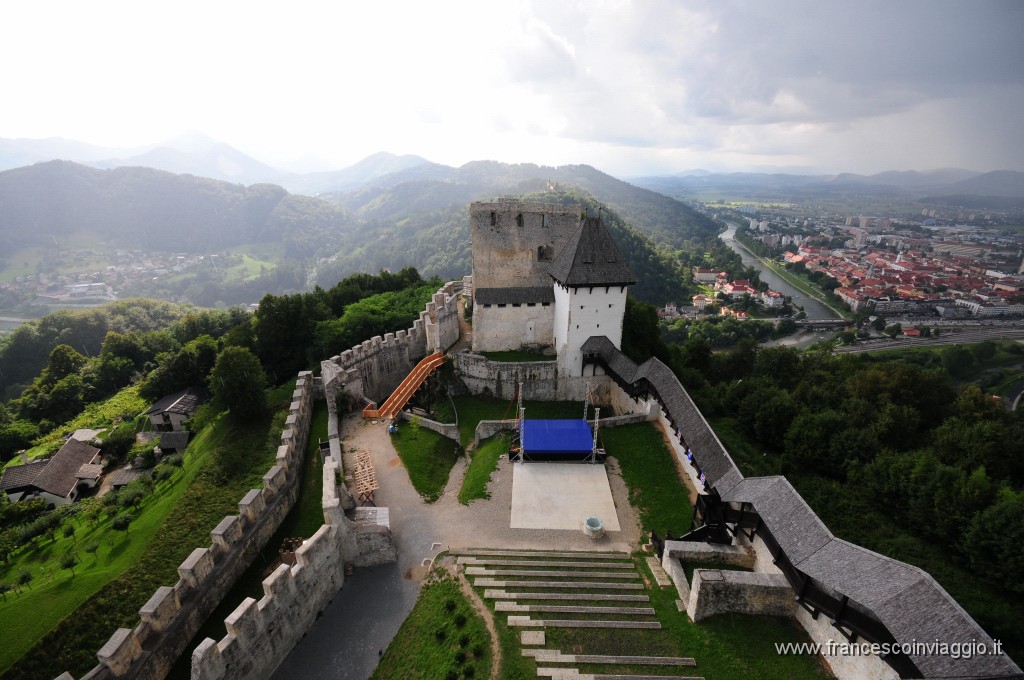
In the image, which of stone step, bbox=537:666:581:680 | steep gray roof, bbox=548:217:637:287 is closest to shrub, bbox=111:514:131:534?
stone step, bbox=537:666:581:680

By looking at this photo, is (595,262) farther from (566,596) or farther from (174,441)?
(174,441)

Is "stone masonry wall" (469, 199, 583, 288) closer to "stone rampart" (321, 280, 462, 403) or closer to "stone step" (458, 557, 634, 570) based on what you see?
"stone rampart" (321, 280, 462, 403)

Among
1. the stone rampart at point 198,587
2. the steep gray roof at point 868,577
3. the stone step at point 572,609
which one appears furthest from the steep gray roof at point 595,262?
the stone rampart at point 198,587

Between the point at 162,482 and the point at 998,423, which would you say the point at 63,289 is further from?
the point at 998,423

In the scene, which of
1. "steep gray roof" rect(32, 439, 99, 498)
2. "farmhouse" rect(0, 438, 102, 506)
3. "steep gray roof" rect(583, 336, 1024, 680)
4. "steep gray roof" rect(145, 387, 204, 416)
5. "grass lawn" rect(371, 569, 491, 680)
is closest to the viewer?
"steep gray roof" rect(583, 336, 1024, 680)

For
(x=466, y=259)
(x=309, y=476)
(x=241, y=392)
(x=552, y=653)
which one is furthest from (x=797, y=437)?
(x=466, y=259)

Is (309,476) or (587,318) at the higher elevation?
(587,318)

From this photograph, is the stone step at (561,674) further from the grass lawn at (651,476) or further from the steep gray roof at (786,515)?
the grass lawn at (651,476)
